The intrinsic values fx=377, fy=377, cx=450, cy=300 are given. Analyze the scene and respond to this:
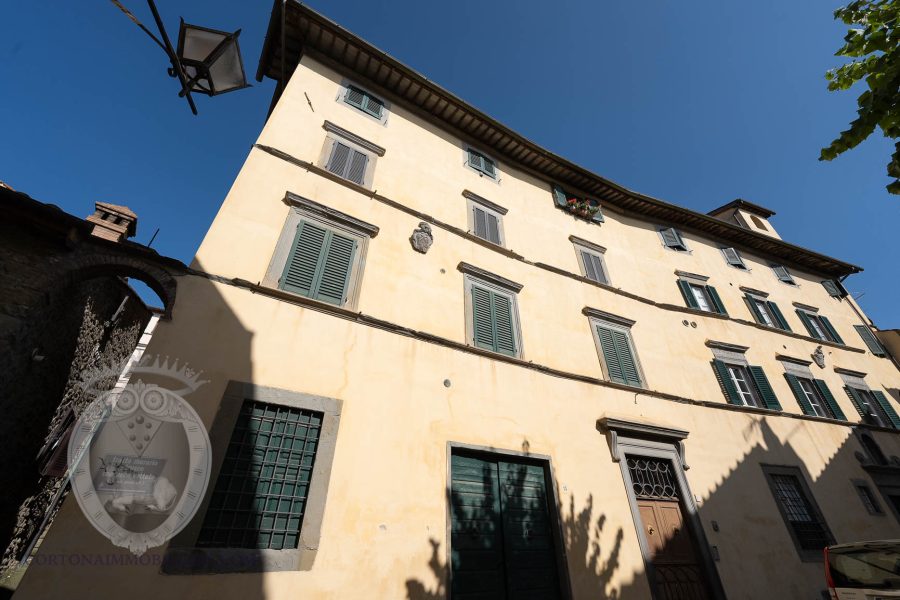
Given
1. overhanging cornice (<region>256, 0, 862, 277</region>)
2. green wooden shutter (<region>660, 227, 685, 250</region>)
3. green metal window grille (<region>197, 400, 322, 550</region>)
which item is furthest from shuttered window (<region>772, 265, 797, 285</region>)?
green metal window grille (<region>197, 400, 322, 550</region>)

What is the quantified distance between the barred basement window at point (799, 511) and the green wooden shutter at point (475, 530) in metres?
8.26

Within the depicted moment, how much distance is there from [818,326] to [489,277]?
669 inches

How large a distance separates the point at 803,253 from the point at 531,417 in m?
19.4

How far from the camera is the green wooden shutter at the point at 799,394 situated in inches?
491

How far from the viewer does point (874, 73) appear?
176 inches

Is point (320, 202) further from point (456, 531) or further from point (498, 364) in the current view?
point (456, 531)

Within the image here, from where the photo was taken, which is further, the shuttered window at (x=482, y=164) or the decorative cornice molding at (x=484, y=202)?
the shuttered window at (x=482, y=164)

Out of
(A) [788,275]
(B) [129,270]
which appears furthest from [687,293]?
(B) [129,270]

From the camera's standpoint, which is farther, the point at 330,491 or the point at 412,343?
the point at 412,343

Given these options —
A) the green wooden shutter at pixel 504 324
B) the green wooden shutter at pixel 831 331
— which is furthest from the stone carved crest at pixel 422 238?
the green wooden shutter at pixel 831 331

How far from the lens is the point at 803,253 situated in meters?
18.3

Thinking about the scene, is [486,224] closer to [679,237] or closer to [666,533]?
[666,533]

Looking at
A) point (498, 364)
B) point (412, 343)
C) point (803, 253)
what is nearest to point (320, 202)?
point (412, 343)

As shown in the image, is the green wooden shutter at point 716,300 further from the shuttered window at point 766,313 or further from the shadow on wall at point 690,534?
the shadow on wall at point 690,534
